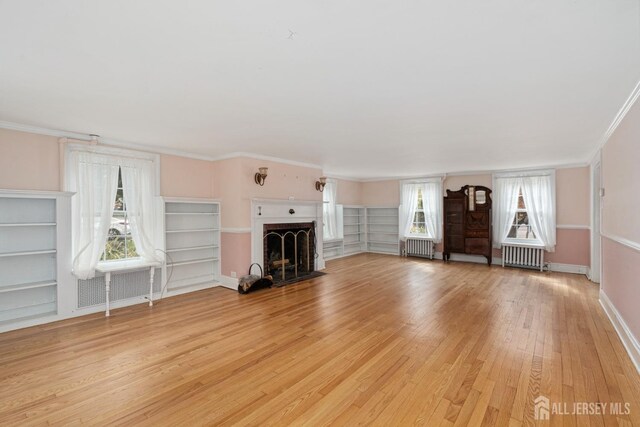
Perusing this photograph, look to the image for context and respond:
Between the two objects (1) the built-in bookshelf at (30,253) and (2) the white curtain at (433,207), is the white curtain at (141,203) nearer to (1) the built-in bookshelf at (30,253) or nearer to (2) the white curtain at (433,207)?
(1) the built-in bookshelf at (30,253)

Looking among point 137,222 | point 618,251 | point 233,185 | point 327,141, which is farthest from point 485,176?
point 137,222

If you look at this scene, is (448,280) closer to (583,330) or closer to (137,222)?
(583,330)

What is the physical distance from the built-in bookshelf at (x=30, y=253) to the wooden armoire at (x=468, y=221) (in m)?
7.95

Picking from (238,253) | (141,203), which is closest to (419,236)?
(238,253)

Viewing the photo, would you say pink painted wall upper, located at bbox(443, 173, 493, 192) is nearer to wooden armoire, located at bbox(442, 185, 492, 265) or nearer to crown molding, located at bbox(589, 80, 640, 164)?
wooden armoire, located at bbox(442, 185, 492, 265)

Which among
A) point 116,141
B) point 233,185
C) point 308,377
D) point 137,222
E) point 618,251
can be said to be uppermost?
point 116,141

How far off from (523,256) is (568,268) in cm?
88

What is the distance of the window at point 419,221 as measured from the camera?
8.61 meters

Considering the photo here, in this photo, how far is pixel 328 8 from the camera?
1.54m

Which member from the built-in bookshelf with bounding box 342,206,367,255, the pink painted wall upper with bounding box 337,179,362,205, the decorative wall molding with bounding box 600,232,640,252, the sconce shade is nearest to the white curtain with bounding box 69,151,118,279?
the sconce shade

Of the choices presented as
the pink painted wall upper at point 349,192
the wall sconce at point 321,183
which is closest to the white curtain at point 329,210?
the pink painted wall upper at point 349,192

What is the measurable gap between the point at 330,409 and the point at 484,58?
2686mm

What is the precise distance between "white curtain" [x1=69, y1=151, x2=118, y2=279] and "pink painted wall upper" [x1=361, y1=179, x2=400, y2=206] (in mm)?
7137

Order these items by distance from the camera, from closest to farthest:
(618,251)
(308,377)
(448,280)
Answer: (308,377) → (618,251) → (448,280)
